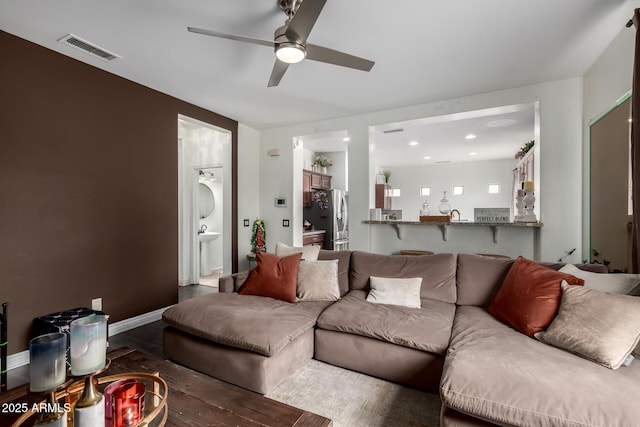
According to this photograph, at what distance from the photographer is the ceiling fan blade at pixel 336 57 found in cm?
195

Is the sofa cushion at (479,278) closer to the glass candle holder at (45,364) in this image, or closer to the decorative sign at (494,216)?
the decorative sign at (494,216)

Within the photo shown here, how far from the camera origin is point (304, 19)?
1.65 m

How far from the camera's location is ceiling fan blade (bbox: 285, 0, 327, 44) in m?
1.53

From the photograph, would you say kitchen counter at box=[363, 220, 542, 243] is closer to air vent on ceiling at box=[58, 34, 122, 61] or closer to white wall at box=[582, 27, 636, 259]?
white wall at box=[582, 27, 636, 259]

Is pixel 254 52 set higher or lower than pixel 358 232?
higher

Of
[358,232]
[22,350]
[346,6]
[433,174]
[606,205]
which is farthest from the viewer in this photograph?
[433,174]

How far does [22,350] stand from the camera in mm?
2395

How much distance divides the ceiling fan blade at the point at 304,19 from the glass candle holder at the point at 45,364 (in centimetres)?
178

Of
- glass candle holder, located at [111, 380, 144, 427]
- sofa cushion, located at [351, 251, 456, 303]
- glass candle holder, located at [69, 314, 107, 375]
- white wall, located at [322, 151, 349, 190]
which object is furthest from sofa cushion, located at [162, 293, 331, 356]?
white wall, located at [322, 151, 349, 190]

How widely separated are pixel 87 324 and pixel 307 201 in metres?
5.30

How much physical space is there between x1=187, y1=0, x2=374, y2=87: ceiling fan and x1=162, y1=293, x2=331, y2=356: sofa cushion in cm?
184

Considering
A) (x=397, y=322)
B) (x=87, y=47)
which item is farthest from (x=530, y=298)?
(x=87, y=47)

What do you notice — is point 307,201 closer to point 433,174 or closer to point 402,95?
point 402,95

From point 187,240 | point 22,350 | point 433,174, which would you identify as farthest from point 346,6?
point 433,174
